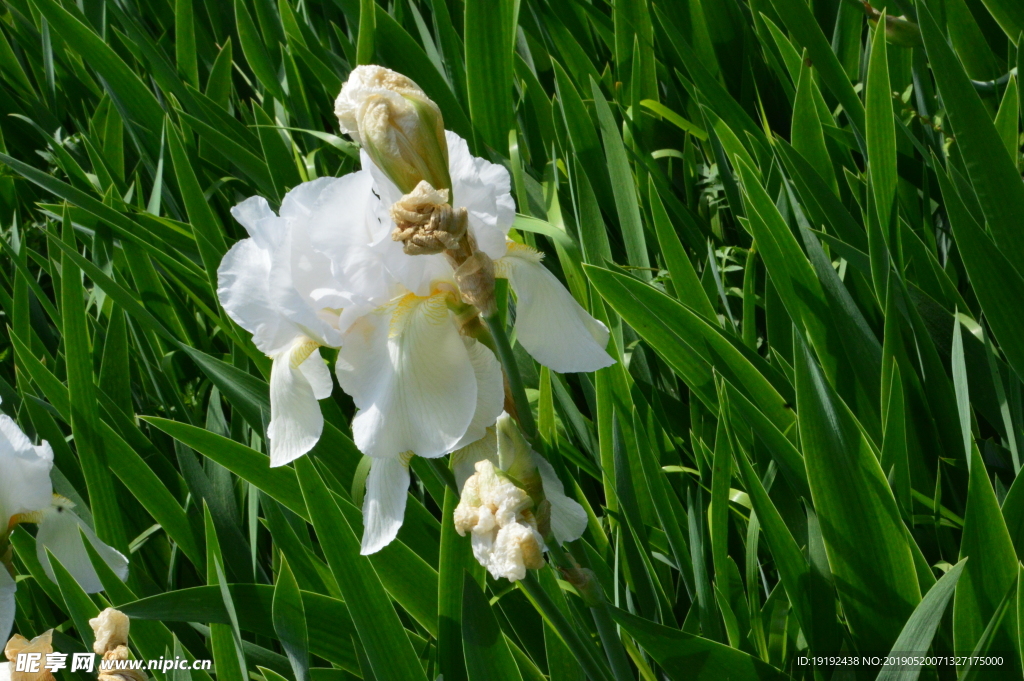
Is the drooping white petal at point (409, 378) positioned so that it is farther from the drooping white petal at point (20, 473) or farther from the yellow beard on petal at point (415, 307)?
the drooping white petal at point (20, 473)

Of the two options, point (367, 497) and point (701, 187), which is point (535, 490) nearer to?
point (367, 497)

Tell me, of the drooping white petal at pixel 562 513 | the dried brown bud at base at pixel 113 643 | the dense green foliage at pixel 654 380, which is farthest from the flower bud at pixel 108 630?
the drooping white petal at pixel 562 513

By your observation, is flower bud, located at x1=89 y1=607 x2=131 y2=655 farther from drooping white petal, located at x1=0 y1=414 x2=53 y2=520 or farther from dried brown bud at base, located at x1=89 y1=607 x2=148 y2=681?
drooping white petal, located at x1=0 y1=414 x2=53 y2=520

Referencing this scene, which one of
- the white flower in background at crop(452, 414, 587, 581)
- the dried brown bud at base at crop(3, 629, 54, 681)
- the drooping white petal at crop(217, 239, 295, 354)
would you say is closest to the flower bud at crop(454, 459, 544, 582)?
the white flower in background at crop(452, 414, 587, 581)

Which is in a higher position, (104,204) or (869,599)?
(104,204)

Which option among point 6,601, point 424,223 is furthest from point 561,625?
point 6,601

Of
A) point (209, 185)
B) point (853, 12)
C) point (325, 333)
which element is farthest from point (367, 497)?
point (209, 185)

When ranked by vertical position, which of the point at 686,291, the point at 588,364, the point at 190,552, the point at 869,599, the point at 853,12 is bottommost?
the point at 190,552
